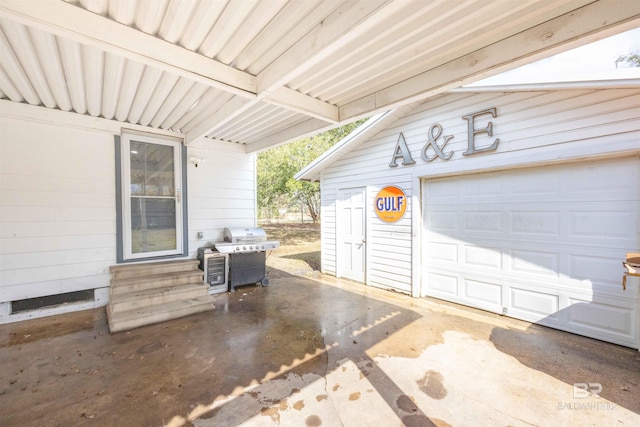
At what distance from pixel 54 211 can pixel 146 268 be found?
1.44 m

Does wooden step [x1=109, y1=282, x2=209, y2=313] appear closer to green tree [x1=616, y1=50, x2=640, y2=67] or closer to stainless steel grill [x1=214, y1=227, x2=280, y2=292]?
stainless steel grill [x1=214, y1=227, x2=280, y2=292]

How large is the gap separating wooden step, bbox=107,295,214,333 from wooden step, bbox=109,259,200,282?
0.57 metres

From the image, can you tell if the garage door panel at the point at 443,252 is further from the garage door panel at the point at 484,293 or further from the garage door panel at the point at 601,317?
the garage door panel at the point at 601,317

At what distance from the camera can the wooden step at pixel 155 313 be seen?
3305 mm

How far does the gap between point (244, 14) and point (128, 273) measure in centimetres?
398

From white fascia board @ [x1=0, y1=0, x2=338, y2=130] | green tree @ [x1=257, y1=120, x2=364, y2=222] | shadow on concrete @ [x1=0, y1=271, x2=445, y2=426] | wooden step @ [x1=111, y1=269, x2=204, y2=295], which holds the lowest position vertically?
shadow on concrete @ [x1=0, y1=271, x2=445, y2=426]

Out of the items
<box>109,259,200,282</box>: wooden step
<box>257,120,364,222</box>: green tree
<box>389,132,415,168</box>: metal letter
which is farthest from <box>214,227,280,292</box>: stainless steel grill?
<box>257,120,364,222</box>: green tree

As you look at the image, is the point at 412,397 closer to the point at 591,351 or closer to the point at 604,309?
the point at 591,351

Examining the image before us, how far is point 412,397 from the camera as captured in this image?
2125 mm

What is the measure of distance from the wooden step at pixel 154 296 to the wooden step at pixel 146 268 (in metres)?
0.36

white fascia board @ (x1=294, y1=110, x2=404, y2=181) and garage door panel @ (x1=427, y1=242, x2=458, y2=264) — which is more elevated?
white fascia board @ (x1=294, y1=110, x2=404, y2=181)

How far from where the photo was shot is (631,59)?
27.6 feet

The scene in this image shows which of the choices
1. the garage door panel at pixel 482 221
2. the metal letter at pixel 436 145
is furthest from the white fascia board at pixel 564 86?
the garage door panel at pixel 482 221

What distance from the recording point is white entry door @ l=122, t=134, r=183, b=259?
4.31 meters
